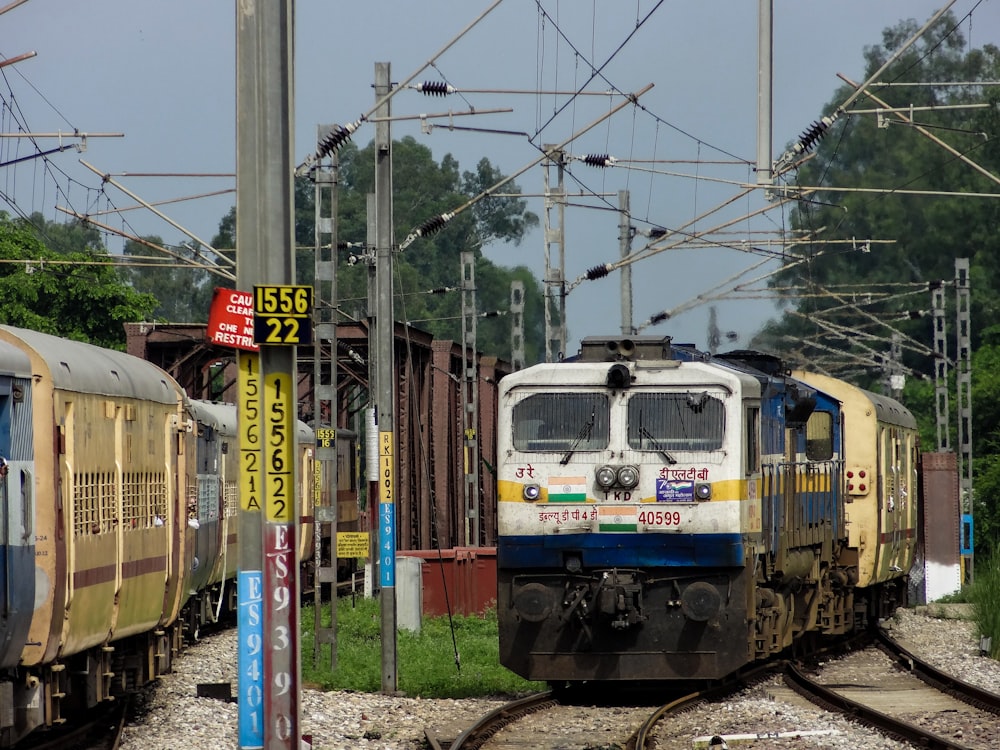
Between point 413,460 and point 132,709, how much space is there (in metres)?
23.6

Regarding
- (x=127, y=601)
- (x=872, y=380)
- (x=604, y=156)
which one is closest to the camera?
(x=127, y=601)

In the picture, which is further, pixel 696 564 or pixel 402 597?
pixel 402 597

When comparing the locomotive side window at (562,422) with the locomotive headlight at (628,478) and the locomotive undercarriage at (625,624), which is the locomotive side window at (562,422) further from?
the locomotive undercarriage at (625,624)

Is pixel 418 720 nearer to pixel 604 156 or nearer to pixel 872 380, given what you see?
pixel 604 156

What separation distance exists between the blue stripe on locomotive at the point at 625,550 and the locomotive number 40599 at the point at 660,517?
0.11 meters

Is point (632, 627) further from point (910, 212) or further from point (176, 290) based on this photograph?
point (176, 290)

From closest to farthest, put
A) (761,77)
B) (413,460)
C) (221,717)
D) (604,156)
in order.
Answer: (221,717) < (761,77) < (604,156) < (413,460)

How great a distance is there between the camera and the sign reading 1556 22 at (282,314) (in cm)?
854

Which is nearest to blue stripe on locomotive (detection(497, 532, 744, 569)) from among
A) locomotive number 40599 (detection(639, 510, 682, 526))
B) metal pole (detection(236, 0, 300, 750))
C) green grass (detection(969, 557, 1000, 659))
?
locomotive number 40599 (detection(639, 510, 682, 526))

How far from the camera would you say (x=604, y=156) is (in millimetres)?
22250

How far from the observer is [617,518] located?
1570 cm

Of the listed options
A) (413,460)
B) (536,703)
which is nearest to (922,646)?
(536,703)

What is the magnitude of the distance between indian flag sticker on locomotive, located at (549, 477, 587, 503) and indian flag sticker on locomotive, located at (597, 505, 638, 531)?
24cm

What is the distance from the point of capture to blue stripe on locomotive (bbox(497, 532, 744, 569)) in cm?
1555
